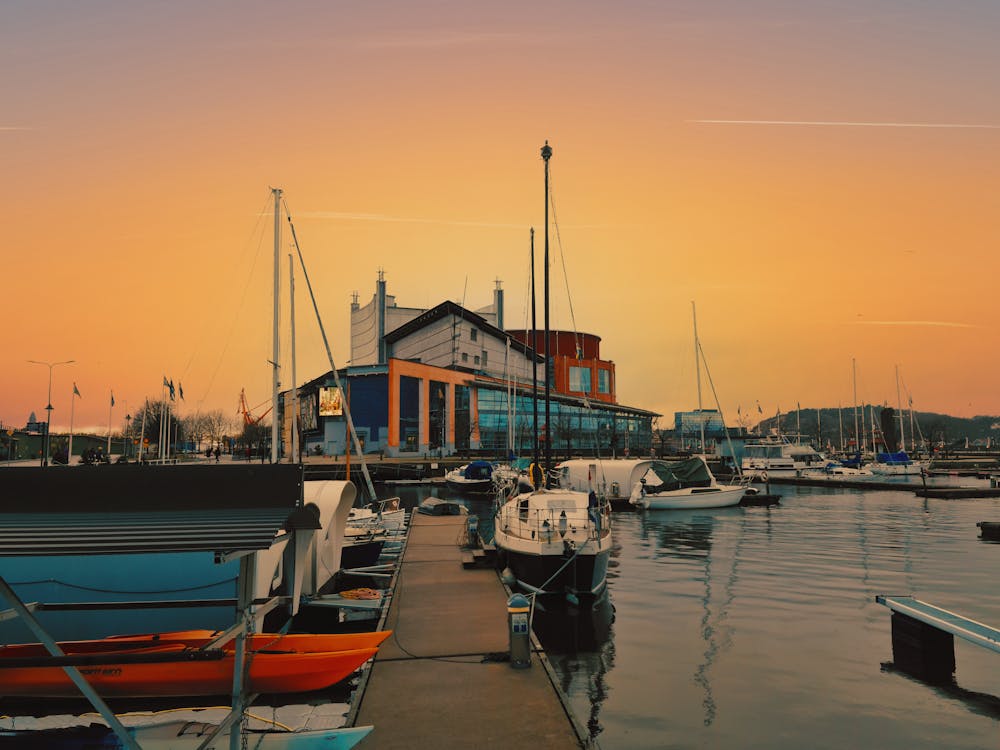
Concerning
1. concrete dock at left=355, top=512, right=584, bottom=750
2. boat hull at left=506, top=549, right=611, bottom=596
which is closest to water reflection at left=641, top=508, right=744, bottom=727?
boat hull at left=506, top=549, right=611, bottom=596

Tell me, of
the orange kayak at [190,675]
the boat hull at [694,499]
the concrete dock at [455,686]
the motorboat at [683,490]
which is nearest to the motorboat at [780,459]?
the motorboat at [683,490]

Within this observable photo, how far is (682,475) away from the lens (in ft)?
190

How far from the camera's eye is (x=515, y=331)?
15988cm

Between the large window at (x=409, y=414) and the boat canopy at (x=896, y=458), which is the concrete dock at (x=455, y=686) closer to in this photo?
the large window at (x=409, y=414)

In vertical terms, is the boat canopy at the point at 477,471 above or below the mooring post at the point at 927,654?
above

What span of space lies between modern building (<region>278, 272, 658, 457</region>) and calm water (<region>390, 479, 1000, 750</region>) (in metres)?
46.6

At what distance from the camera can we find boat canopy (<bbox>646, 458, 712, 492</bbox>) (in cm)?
5719

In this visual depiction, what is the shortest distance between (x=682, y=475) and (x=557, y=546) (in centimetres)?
3979

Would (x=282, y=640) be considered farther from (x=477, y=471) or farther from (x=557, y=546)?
(x=477, y=471)

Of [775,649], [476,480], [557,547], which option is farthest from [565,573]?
[476,480]

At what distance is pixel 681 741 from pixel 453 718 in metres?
4.89

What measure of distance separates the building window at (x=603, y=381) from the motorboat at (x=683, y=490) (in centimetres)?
9513

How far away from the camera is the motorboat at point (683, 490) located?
54812mm

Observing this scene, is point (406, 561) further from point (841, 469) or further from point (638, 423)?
point (638, 423)
